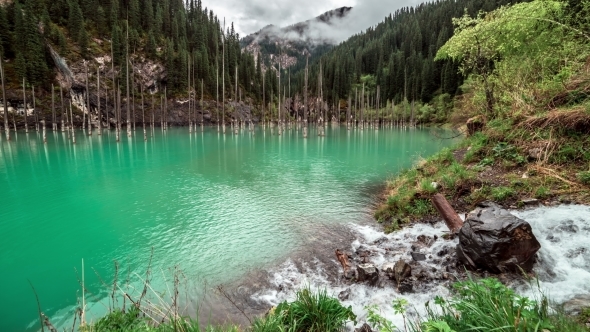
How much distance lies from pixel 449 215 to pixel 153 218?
10504 millimetres

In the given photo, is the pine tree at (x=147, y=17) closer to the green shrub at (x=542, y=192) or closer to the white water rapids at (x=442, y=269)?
the white water rapids at (x=442, y=269)

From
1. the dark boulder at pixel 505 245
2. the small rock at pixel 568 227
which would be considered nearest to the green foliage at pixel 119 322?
Result: the dark boulder at pixel 505 245

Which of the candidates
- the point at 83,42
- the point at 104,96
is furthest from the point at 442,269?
the point at 83,42

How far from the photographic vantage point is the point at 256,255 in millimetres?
8219

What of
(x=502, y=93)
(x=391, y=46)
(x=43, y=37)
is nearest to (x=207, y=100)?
(x=43, y=37)

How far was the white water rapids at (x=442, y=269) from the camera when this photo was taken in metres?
5.06

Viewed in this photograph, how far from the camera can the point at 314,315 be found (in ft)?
13.6

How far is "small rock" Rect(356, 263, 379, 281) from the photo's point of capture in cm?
619

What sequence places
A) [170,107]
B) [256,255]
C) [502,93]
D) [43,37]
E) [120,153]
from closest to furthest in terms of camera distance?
[256,255], [502,93], [120,153], [43,37], [170,107]

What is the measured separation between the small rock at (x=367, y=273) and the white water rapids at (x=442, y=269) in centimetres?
20

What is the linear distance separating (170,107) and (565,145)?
259ft

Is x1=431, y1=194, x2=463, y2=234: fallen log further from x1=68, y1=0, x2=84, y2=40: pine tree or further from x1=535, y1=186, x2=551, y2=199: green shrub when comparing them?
x1=68, y1=0, x2=84, y2=40: pine tree

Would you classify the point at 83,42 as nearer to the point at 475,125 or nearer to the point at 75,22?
the point at 75,22

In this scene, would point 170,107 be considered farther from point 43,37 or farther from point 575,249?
point 575,249
